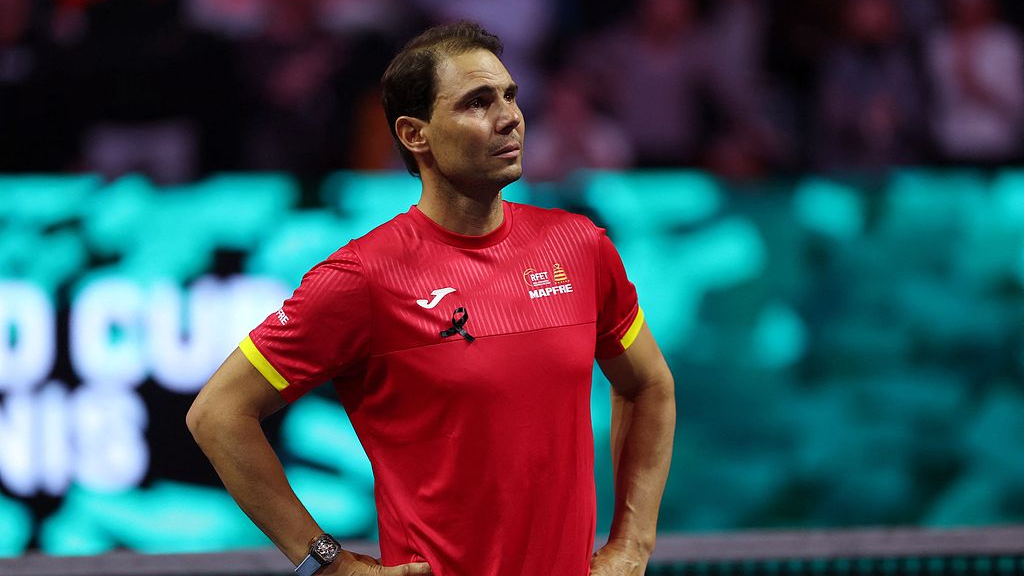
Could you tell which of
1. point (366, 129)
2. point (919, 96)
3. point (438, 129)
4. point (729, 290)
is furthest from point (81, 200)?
point (919, 96)

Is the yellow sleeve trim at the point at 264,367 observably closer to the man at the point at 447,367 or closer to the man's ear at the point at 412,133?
the man at the point at 447,367

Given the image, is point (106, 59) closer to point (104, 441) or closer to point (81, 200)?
point (81, 200)

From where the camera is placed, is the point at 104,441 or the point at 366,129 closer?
the point at 104,441

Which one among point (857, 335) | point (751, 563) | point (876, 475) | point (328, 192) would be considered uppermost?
point (328, 192)

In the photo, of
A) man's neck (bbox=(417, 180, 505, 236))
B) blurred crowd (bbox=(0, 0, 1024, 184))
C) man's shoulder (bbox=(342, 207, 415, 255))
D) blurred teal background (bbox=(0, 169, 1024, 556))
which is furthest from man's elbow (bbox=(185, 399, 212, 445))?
blurred crowd (bbox=(0, 0, 1024, 184))

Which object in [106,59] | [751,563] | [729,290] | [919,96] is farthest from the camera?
[919,96]

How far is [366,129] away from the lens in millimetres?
5625

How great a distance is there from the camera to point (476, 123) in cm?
230

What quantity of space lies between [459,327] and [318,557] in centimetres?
51

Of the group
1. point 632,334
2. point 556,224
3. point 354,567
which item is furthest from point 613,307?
point 354,567

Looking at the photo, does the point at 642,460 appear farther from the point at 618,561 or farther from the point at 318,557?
the point at 318,557

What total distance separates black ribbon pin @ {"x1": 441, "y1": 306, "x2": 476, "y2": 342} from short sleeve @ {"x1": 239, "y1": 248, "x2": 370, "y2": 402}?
15 cm

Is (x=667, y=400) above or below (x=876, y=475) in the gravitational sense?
above

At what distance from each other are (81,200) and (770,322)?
2.82 metres
